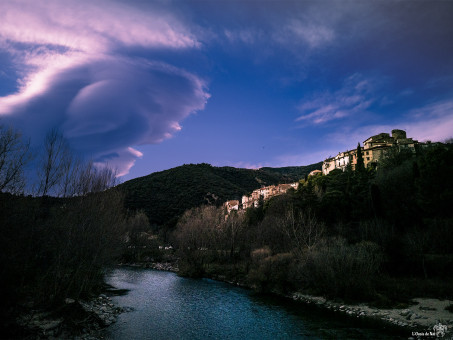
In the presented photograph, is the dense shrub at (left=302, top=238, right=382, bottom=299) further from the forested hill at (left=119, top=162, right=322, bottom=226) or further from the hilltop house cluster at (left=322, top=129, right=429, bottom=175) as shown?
the forested hill at (left=119, top=162, right=322, bottom=226)

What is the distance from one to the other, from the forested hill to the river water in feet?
154

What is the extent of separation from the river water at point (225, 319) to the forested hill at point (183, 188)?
47.1 m

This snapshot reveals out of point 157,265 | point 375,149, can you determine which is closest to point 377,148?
point 375,149

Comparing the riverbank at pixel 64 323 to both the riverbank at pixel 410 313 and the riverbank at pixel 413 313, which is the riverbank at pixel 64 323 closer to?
the riverbank at pixel 410 313

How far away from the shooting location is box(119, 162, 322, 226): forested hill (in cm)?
8306

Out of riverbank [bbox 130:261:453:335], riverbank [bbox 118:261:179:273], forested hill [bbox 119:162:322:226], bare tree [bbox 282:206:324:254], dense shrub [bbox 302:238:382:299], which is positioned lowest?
riverbank [bbox 118:261:179:273]

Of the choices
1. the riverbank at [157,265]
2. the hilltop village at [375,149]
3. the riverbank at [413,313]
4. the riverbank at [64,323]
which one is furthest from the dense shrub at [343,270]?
the hilltop village at [375,149]

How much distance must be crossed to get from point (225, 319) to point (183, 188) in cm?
8134

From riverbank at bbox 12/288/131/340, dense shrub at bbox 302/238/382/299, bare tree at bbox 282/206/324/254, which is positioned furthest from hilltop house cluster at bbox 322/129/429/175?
riverbank at bbox 12/288/131/340

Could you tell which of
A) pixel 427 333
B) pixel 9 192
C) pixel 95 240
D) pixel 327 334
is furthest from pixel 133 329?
pixel 427 333

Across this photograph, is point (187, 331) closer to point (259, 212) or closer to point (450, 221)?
point (450, 221)

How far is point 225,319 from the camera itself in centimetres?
1836

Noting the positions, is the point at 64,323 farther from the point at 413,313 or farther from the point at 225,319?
the point at 413,313

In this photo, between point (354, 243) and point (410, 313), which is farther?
point (354, 243)
